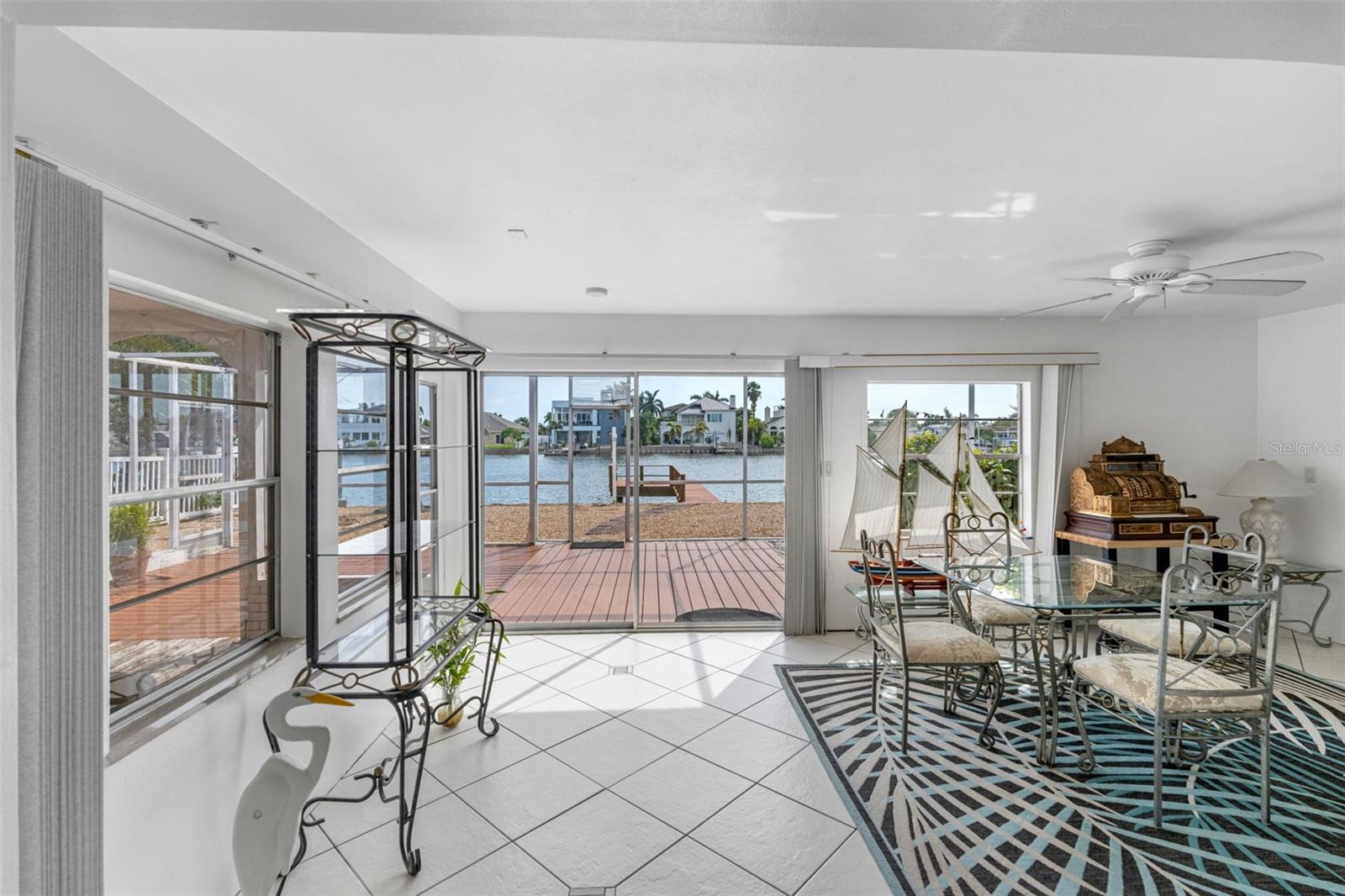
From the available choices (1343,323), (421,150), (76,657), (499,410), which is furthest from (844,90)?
(1343,323)

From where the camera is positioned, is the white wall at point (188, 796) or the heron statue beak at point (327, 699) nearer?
the white wall at point (188, 796)

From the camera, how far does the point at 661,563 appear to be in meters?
4.78

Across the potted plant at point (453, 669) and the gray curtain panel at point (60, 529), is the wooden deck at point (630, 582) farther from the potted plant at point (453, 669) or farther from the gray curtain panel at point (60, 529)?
the gray curtain panel at point (60, 529)

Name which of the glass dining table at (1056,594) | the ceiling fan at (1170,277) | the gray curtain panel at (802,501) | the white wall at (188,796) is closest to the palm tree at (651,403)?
the gray curtain panel at (802,501)

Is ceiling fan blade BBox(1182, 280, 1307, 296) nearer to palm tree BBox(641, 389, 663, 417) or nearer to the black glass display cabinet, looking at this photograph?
palm tree BBox(641, 389, 663, 417)

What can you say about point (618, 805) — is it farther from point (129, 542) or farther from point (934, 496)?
point (934, 496)

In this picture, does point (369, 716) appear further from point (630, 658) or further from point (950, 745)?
point (950, 745)

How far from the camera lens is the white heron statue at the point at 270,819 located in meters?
1.64

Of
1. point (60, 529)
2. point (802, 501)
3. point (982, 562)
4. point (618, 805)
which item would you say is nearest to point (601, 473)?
point (802, 501)

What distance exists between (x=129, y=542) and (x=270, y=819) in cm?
89

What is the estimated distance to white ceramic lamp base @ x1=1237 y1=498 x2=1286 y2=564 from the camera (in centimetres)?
415

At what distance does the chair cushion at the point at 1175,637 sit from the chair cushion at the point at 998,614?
365 millimetres

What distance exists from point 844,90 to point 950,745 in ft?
9.25

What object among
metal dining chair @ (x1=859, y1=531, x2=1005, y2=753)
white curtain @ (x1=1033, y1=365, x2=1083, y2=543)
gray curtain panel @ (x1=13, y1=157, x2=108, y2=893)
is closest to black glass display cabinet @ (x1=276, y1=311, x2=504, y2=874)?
gray curtain panel @ (x1=13, y1=157, x2=108, y2=893)
